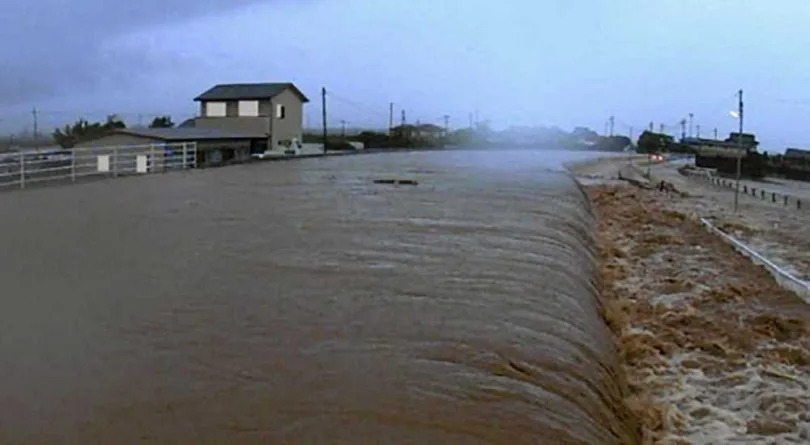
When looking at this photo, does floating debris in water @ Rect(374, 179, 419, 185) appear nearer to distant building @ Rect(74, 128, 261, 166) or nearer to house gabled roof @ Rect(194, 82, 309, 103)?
distant building @ Rect(74, 128, 261, 166)

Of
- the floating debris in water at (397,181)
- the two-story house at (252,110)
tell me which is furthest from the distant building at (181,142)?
the floating debris in water at (397,181)

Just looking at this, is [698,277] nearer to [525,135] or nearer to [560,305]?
[560,305]

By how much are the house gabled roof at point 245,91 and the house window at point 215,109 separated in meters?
0.21

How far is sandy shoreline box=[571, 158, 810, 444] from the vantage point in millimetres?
4120

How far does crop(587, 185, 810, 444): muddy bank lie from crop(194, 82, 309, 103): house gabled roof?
1987 centimetres

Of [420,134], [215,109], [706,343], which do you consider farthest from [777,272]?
[420,134]

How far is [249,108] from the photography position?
2780 centimetres

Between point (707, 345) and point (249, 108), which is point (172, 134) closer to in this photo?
point (249, 108)

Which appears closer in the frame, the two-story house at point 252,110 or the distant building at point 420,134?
the two-story house at point 252,110

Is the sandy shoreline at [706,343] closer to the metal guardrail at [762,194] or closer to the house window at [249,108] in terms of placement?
the metal guardrail at [762,194]

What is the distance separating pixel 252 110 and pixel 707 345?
78.5 ft

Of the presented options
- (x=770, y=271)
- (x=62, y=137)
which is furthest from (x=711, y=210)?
(x=62, y=137)

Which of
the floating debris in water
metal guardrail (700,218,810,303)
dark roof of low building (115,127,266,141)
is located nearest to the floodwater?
metal guardrail (700,218,810,303)

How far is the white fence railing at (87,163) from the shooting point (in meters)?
11.4
